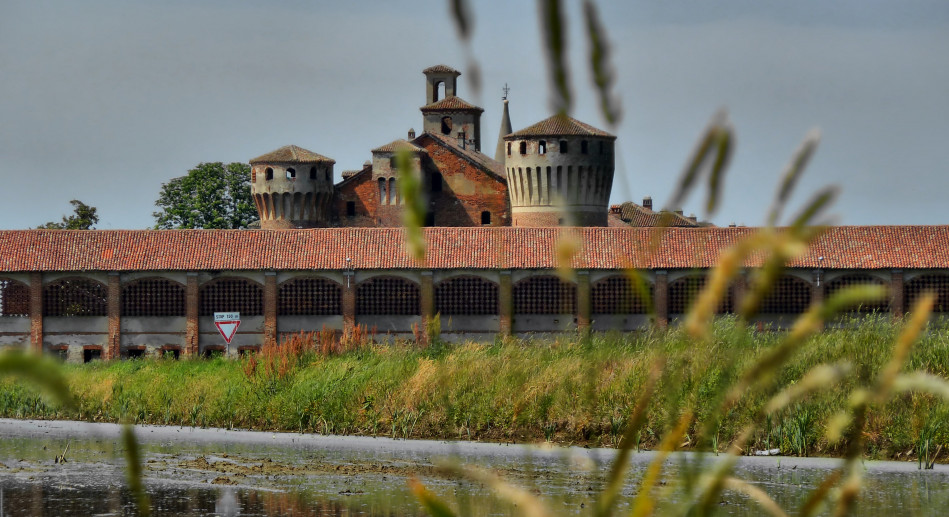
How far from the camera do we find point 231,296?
121 ft

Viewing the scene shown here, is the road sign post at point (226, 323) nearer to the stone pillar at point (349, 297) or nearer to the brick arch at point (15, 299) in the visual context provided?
the stone pillar at point (349, 297)

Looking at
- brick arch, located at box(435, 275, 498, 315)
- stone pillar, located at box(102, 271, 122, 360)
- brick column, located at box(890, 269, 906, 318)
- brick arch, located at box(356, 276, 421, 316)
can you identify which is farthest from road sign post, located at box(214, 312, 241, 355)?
brick column, located at box(890, 269, 906, 318)

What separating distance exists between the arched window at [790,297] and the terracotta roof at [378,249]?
23.9 inches

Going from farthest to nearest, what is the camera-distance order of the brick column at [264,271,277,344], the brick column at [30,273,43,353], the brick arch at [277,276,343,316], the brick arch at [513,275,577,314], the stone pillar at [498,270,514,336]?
the brick arch at [277,276,343,316] → the brick column at [30,273,43,353] → the brick column at [264,271,277,344] → the brick arch at [513,275,577,314] → the stone pillar at [498,270,514,336]

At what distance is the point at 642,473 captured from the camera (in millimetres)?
15438

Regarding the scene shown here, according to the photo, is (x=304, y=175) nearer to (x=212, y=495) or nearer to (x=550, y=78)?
(x=212, y=495)

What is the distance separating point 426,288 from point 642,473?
19834mm

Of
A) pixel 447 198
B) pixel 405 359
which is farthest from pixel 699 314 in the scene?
pixel 447 198

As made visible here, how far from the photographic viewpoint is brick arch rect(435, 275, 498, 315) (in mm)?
35969

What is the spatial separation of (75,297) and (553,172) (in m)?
18.0

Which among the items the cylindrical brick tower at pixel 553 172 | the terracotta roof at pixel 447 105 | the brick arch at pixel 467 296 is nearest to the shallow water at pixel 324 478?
the brick arch at pixel 467 296

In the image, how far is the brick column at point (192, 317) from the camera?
3631 centimetres

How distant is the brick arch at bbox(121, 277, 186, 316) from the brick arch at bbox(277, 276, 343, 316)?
282cm

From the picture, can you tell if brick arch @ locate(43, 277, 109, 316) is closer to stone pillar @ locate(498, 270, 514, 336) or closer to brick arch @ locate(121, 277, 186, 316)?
brick arch @ locate(121, 277, 186, 316)
